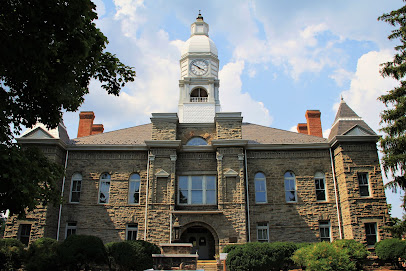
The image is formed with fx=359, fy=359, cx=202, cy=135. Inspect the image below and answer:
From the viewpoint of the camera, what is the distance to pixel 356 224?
70.1 ft

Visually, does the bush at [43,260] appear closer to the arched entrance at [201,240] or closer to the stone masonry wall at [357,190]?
the arched entrance at [201,240]

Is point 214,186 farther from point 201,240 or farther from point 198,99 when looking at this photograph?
point 198,99

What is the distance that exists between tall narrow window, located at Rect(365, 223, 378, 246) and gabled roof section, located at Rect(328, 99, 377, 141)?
5.68 meters

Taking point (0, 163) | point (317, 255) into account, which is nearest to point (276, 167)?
point (317, 255)

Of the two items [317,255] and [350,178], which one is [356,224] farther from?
[317,255]

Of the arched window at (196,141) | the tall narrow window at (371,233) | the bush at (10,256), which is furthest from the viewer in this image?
the arched window at (196,141)

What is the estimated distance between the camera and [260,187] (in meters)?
24.0

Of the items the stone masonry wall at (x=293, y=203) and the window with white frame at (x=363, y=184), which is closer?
the window with white frame at (x=363, y=184)

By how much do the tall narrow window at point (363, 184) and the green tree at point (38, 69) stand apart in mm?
17818

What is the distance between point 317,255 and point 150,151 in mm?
13150

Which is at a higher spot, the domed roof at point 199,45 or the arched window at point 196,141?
the domed roof at point 199,45

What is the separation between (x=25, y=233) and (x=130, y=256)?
923 cm

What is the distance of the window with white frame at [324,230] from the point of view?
899 inches

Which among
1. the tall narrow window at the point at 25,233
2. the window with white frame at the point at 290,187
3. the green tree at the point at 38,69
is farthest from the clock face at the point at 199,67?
the green tree at the point at 38,69
